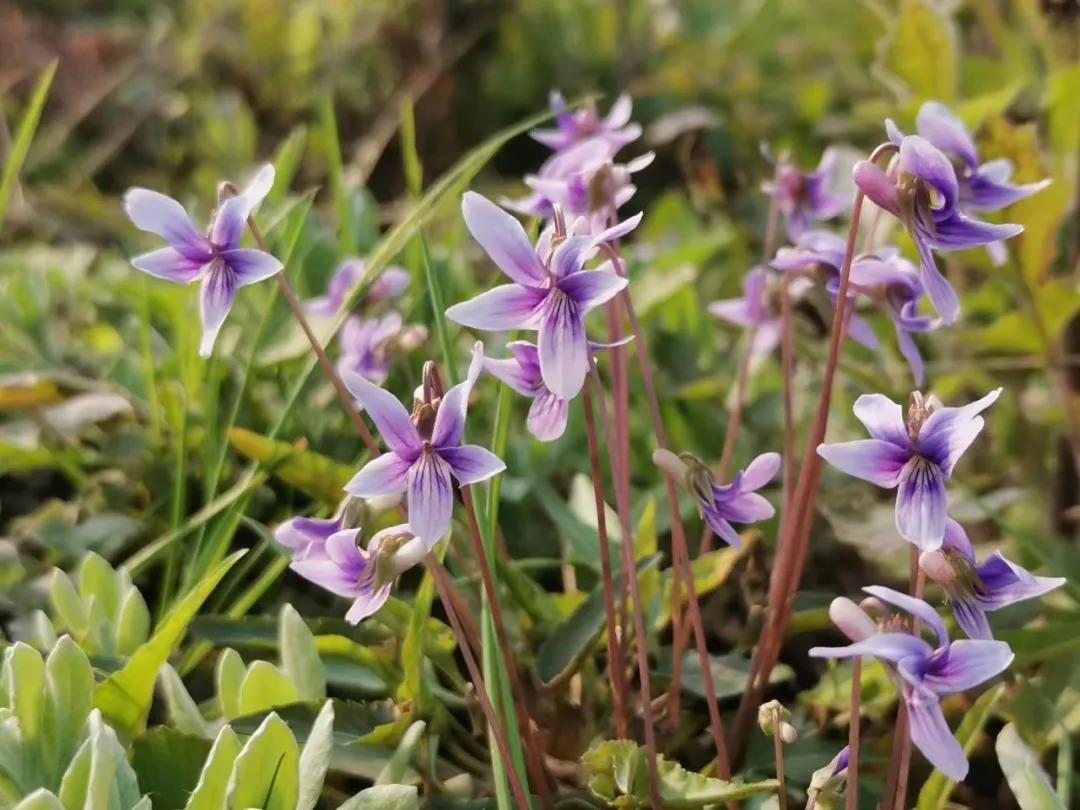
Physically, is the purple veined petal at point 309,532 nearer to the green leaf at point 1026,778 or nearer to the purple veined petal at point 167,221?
the purple veined petal at point 167,221

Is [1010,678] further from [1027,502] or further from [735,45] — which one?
[735,45]

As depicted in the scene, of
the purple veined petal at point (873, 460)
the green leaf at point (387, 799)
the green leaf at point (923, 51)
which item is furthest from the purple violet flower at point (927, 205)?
the green leaf at point (923, 51)

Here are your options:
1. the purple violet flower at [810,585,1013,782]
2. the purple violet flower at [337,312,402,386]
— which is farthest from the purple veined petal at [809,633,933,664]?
the purple violet flower at [337,312,402,386]

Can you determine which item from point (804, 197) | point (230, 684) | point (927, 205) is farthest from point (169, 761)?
point (804, 197)

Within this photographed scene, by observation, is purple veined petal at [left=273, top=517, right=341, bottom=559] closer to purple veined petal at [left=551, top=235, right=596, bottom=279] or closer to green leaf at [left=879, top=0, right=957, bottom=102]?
purple veined petal at [left=551, top=235, right=596, bottom=279]

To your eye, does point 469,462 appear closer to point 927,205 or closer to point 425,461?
point 425,461

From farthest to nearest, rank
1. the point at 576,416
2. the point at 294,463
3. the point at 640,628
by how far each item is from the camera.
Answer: the point at 576,416 → the point at 294,463 → the point at 640,628
